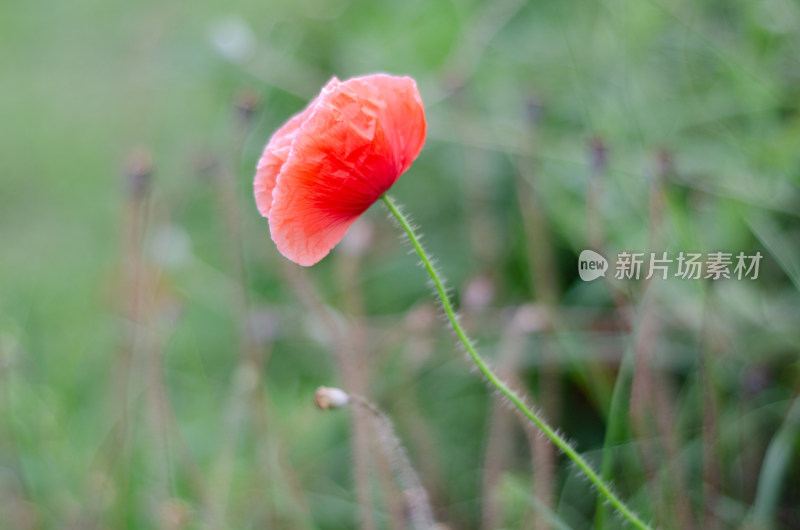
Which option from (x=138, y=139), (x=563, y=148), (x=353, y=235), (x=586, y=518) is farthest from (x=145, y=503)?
(x=138, y=139)

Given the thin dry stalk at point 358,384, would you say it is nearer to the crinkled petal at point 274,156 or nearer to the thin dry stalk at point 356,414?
the thin dry stalk at point 356,414

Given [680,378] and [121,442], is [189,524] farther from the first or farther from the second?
[680,378]

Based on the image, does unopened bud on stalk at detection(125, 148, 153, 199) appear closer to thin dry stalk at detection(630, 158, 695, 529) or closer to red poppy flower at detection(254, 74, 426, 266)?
red poppy flower at detection(254, 74, 426, 266)

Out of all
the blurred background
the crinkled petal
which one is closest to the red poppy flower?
the crinkled petal

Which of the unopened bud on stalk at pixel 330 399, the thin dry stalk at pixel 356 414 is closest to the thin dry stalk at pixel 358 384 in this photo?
the thin dry stalk at pixel 356 414

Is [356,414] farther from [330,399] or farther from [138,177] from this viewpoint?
[138,177]

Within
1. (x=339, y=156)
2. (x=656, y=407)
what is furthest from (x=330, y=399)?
(x=656, y=407)

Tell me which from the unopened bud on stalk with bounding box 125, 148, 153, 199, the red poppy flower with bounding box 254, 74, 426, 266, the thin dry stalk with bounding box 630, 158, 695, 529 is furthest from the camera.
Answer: the unopened bud on stalk with bounding box 125, 148, 153, 199

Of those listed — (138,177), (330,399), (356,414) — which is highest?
(138,177)
